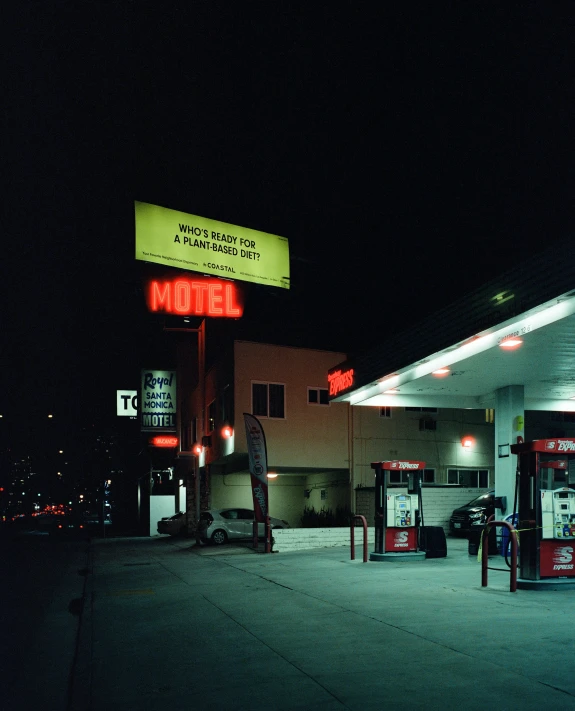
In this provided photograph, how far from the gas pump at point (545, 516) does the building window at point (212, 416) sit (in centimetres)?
2269

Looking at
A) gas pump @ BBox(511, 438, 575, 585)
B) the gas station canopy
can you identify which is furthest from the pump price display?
gas pump @ BBox(511, 438, 575, 585)

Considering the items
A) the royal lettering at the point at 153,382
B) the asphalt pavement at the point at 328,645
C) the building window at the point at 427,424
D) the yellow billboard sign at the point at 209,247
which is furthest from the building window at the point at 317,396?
the asphalt pavement at the point at 328,645

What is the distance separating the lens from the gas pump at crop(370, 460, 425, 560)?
17969 mm

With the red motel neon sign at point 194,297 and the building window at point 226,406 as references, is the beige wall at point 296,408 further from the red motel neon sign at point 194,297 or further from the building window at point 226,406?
the red motel neon sign at point 194,297

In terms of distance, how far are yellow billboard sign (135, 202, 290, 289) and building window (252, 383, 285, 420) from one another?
4.24 meters

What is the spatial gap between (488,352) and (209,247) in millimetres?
14170

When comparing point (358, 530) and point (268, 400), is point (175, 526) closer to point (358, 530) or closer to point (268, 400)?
point (268, 400)

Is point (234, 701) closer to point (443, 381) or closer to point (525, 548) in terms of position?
point (525, 548)

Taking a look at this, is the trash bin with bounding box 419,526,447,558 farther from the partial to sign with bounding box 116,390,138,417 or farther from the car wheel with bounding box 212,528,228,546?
the partial to sign with bounding box 116,390,138,417

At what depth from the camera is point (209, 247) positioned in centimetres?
2725

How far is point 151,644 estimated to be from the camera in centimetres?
874

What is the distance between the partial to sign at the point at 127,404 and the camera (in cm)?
4481

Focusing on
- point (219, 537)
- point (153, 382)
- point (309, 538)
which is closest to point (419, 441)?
point (309, 538)

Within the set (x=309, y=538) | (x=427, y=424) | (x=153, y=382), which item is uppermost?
(x=153, y=382)
